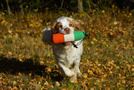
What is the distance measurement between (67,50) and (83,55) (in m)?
1.81

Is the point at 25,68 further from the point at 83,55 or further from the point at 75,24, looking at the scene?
the point at 75,24

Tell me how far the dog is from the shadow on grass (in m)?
0.45

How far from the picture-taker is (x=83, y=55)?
207 inches

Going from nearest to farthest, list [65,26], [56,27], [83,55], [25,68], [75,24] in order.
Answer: [65,26] → [56,27] → [75,24] → [25,68] → [83,55]

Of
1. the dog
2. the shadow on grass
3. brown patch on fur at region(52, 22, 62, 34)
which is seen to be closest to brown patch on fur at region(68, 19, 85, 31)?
the dog

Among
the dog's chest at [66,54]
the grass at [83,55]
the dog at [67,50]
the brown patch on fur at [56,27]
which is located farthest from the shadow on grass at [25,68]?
the brown patch on fur at [56,27]

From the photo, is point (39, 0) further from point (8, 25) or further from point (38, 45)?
point (38, 45)

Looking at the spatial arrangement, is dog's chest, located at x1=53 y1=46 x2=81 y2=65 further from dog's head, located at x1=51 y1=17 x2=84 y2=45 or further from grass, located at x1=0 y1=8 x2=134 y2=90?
grass, located at x1=0 y1=8 x2=134 y2=90

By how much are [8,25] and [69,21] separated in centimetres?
465

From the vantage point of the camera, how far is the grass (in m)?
3.80

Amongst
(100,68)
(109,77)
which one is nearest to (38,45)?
(100,68)

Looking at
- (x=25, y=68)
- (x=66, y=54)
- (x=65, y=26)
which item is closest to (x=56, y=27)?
(x=65, y=26)

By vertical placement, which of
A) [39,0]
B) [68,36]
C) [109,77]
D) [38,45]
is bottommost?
[109,77]

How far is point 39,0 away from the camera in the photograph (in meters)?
9.48
